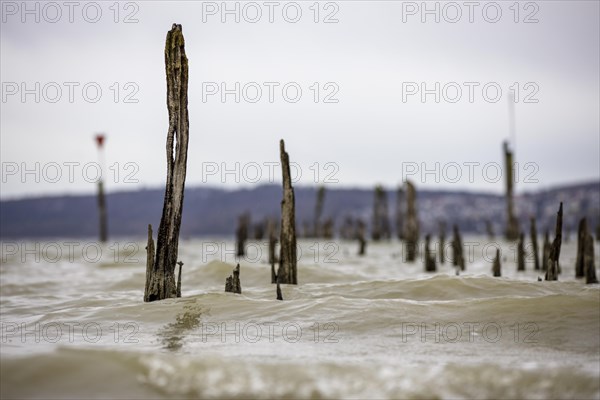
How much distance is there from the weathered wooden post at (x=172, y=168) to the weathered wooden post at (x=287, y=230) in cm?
204

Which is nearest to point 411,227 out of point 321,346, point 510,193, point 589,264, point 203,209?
point 510,193

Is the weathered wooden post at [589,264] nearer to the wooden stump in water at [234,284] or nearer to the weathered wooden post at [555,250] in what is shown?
the weathered wooden post at [555,250]

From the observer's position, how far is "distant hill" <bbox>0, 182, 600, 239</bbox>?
272 ft

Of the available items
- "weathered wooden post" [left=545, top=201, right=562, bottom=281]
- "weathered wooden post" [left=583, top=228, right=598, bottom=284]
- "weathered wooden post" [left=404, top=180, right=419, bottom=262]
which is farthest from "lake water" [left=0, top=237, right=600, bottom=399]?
"weathered wooden post" [left=404, top=180, right=419, bottom=262]

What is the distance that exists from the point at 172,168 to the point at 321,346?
2.89 meters

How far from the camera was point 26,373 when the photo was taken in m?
3.72

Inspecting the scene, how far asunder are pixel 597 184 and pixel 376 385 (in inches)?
2828

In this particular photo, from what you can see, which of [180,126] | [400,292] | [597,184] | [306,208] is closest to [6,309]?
[180,126]

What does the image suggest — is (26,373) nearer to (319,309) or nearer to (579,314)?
(319,309)

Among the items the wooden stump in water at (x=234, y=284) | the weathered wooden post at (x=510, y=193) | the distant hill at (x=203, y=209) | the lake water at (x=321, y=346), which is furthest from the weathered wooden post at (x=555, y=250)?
the distant hill at (x=203, y=209)

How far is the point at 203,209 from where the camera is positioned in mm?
105812

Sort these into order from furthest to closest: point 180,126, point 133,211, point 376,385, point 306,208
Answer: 1. point 133,211
2. point 306,208
3. point 180,126
4. point 376,385

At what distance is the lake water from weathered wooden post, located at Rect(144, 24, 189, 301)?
0.43m

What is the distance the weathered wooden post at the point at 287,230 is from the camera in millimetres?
8234
